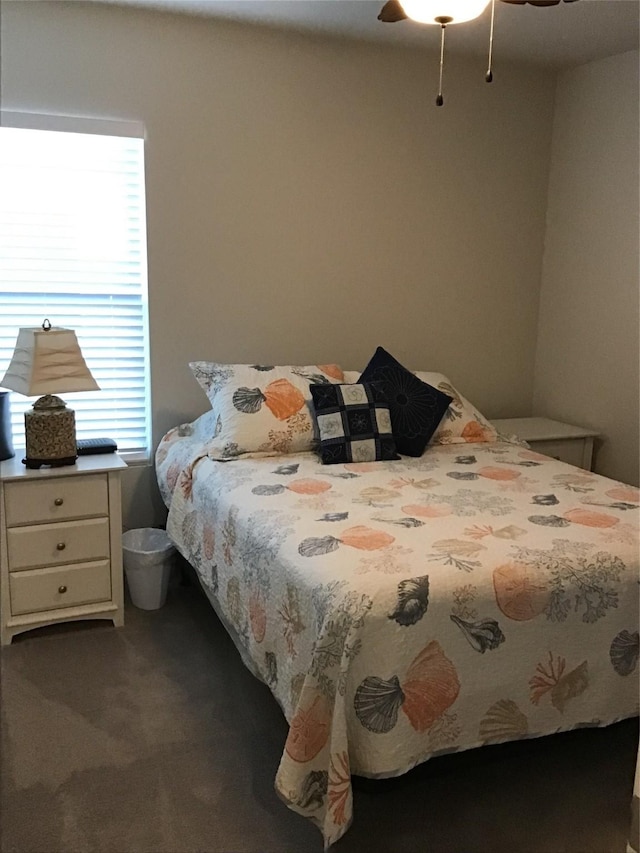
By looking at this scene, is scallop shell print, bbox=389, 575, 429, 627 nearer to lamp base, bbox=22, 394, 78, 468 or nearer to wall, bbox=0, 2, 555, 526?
lamp base, bbox=22, 394, 78, 468

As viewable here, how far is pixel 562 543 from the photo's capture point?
73.9 inches

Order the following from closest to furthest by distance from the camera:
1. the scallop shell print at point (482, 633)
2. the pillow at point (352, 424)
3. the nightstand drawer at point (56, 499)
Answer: the scallop shell print at point (482, 633), the nightstand drawer at point (56, 499), the pillow at point (352, 424)

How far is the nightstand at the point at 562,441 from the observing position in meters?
3.34

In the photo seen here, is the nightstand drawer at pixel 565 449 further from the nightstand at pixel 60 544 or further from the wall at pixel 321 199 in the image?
the nightstand at pixel 60 544

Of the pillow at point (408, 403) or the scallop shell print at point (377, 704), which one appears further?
the pillow at point (408, 403)

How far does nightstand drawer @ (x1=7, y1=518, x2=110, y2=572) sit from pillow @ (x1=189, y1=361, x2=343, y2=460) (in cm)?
51

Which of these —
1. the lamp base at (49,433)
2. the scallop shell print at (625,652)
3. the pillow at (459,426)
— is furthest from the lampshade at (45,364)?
the scallop shell print at (625,652)

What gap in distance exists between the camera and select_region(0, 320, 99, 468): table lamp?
242 cm

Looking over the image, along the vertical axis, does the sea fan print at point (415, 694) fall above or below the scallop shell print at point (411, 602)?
below

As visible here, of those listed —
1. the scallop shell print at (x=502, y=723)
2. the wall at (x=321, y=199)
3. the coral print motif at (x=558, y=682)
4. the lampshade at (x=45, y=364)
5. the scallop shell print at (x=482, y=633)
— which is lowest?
the scallop shell print at (x=502, y=723)

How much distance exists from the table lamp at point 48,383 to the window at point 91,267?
13 centimetres

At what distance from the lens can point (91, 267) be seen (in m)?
2.84

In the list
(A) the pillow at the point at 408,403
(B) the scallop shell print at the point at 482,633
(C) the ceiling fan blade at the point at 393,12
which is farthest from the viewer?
(A) the pillow at the point at 408,403

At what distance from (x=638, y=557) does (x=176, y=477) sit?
5.38 feet
